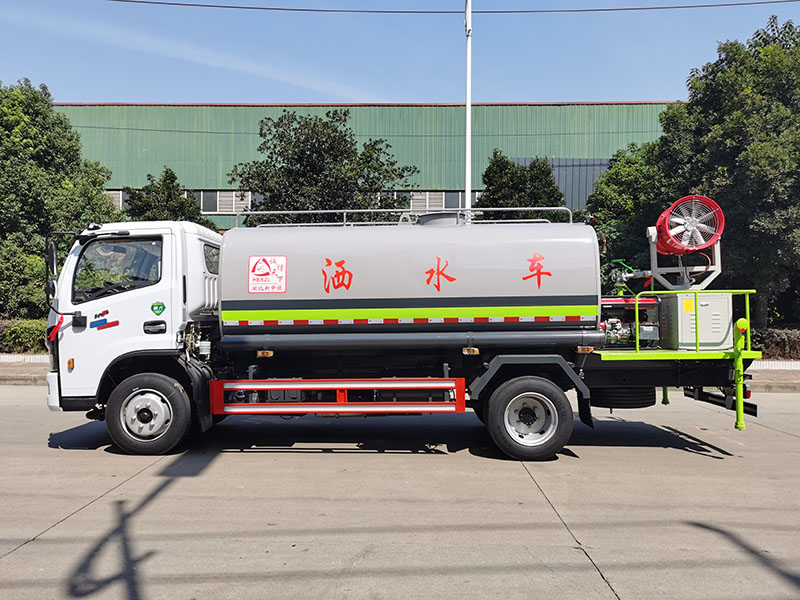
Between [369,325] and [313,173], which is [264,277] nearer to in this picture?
[369,325]

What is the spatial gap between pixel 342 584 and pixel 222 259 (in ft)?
14.3

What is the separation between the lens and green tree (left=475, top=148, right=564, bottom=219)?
18.8 m

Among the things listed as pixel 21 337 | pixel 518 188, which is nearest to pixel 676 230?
pixel 518 188

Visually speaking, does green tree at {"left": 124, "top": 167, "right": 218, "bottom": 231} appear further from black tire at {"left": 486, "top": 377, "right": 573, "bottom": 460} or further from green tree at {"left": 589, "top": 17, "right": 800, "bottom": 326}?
black tire at {"left": 486, "top": 377, "right": 573, "bottom": 460}

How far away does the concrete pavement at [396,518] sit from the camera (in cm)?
401

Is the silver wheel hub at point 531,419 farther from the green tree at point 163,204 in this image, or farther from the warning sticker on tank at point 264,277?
the green tree at point 163,204

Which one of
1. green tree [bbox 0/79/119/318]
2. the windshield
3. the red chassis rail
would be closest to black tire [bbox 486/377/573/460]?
the red chassis rail

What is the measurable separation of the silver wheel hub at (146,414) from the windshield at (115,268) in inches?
50.4

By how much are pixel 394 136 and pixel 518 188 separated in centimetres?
1276

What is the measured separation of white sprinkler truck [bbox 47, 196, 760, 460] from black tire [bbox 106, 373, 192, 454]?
0.02m

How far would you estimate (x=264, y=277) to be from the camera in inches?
282

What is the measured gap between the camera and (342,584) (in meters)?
3.97

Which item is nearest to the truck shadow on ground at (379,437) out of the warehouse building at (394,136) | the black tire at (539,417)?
the black tire at (539,417)

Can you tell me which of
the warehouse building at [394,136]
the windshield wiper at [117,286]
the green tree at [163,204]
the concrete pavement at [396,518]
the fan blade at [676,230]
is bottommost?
the concrete pavement at [396,518]
